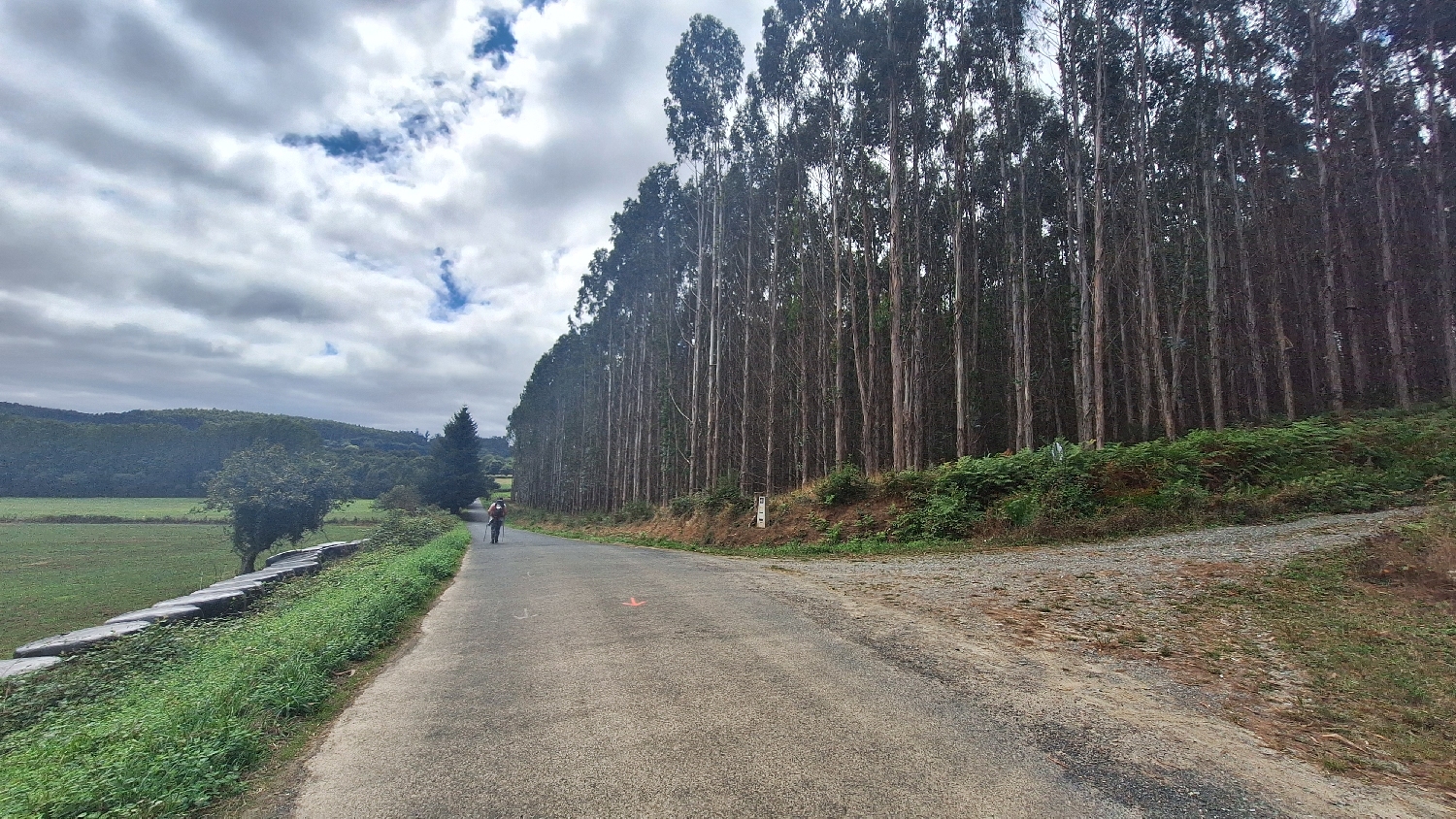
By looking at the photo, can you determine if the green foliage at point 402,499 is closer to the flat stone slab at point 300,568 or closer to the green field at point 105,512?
the green field at point 105,512

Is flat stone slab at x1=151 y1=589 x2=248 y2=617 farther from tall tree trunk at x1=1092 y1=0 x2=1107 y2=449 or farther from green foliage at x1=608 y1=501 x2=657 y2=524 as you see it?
green foliage at x1=608 y1=501 x2=657 y2=524

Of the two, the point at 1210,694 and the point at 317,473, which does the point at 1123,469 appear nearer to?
the point at 1210,694

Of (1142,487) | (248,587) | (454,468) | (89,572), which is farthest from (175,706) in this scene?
(454,468)

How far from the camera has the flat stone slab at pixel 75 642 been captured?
6.71 meters

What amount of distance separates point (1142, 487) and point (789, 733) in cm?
1199

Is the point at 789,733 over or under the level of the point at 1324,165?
under

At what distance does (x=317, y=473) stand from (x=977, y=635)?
2349 cm

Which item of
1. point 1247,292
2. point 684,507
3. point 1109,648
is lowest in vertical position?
point 1109,648

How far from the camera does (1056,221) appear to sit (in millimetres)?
25500

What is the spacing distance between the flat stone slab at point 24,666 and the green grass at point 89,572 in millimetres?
4272

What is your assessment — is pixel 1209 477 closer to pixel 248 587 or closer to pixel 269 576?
pixel 248 587

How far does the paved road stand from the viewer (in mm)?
2820

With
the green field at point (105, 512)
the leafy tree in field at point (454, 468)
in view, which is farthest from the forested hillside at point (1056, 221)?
the leafy tree in field at point (454, 468)

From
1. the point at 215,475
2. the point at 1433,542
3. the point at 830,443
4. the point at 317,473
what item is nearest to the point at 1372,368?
the point at 830,443
